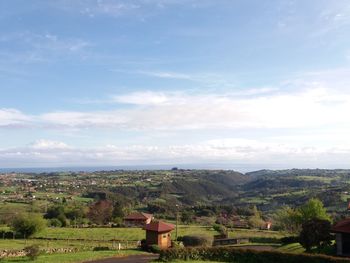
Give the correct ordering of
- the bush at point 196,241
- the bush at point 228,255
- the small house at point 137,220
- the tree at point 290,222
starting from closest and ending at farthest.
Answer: the bush at point 228,255 → the bush at point 196,241 → the tree at point 290,222 → the small house at point 137,220

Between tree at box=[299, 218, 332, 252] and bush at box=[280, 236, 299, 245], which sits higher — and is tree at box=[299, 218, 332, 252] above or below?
Result: above

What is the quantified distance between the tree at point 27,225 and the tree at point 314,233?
133 feet

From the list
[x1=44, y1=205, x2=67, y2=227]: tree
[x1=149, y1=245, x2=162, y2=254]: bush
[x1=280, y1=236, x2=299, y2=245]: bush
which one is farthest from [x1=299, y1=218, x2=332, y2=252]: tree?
[x1=44, y1=205, x2=67, y2=227]: tree

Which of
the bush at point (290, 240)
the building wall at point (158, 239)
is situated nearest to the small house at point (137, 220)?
the building wall at point (158, 239)

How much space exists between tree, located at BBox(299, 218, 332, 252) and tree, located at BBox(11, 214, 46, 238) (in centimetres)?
4064

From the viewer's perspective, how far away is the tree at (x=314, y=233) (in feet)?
137

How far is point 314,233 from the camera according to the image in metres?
42.0

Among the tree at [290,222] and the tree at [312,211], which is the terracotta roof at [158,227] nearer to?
the tree at [312,211]

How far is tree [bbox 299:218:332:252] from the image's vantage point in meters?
41.8

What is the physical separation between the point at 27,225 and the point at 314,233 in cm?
4266

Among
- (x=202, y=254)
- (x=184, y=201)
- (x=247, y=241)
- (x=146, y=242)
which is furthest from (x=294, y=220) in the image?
(x=184, y=201)

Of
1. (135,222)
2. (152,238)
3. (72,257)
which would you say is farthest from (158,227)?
(135,222)

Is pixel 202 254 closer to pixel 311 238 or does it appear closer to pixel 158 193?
pixel 311 238

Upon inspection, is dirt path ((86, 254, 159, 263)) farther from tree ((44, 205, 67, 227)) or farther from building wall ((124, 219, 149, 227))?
tree ((44, 205, 67, 227))
